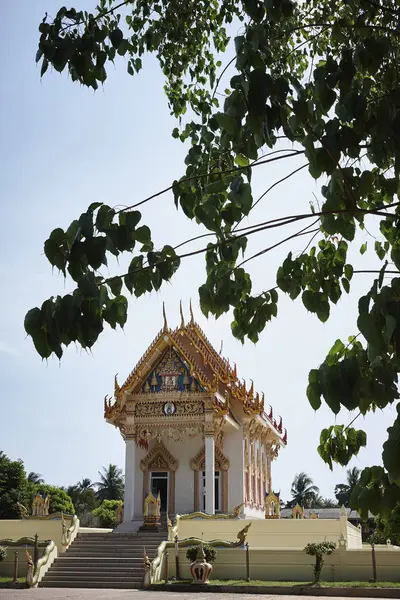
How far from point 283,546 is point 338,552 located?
2677mm

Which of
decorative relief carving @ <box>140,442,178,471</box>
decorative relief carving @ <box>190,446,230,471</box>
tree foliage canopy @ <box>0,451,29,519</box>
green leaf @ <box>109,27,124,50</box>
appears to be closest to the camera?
green leaf @ <box>109,27,124,50</box>

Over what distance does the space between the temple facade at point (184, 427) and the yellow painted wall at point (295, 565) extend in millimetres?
3079

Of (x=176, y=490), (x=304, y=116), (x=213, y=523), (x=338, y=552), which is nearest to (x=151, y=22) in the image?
(x=304, y=116)

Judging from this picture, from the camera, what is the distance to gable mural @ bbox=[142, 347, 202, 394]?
22250mm

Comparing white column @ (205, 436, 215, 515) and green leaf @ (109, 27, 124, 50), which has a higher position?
green leaf @ (109, 27, 124, 50)

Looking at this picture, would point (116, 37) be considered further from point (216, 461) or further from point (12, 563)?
point (216, 461)

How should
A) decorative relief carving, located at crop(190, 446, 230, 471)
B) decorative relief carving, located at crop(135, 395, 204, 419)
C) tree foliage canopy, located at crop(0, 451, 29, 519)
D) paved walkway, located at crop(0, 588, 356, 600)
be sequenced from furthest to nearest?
tree foliage canopy, located at crop(0, 451, 29, 519), decorative relief carving, located at crop(190, 446, 230, 471), decorative relief carving, located at crop(135, 395, 204, 419), paved walkway, located at crop(0, 588, 356, 600)

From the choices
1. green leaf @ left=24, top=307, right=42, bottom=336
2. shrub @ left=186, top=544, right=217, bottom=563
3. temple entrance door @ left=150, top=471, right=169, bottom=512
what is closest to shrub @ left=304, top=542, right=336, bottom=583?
shrub @ left=186, top=544, right=217, bottom=563

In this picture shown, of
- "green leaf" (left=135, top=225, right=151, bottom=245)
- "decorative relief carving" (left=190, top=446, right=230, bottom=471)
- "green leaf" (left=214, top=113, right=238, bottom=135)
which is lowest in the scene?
"green leaf" (left=135, top=225, right=151, bottom=245)

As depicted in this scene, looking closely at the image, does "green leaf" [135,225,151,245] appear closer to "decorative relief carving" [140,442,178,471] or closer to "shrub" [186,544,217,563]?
"shrub" [186,544,217,563]

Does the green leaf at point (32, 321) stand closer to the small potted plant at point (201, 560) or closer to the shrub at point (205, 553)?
the small potted plant at point (201, 560)

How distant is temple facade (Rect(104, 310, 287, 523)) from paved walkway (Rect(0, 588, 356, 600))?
5927 mm

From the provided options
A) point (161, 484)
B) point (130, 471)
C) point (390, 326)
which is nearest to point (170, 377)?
point (130, 471)

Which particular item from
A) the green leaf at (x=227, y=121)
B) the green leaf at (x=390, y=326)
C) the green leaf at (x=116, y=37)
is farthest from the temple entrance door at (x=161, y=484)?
the green leaf at (x=390, y=326)
